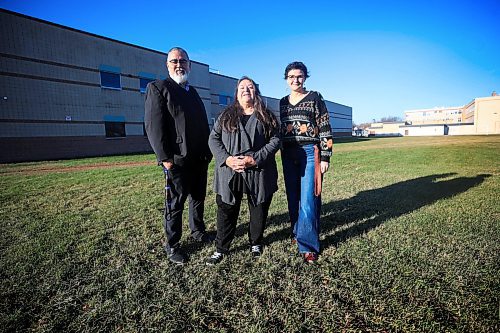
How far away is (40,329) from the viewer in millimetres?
1771

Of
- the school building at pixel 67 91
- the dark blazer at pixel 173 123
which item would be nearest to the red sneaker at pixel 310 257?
the dark blazer at pixel 173 123

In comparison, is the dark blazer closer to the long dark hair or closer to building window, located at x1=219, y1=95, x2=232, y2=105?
the long dark hair

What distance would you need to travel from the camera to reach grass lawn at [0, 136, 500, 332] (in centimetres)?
185

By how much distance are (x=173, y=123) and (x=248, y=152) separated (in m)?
0.89

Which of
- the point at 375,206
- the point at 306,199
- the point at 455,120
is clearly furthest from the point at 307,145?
the point at 455,120

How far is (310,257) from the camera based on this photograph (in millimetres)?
2703

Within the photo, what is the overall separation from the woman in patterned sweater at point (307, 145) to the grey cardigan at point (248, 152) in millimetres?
286

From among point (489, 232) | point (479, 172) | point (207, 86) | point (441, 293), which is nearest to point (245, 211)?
point (441, 293)

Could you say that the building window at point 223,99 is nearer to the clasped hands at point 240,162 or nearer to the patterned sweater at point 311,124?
the patterned sweater at point 311,124

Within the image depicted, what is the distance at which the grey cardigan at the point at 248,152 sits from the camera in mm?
2689

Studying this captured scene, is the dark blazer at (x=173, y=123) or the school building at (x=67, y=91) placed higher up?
the school building at (x=67, y=91)

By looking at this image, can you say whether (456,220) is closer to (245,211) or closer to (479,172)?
(245,211)

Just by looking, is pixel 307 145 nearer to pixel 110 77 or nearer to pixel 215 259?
pixel 215 259

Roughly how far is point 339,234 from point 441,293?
139cm
